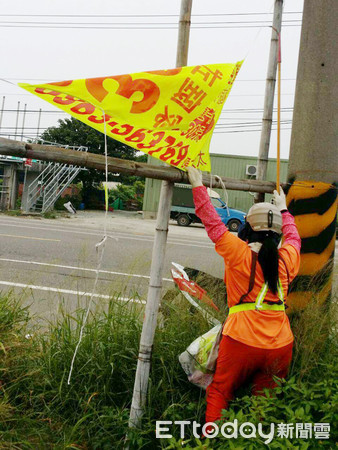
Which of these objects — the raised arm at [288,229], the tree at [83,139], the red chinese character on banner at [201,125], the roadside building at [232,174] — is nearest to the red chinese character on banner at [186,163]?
the red chinese character on banner at [201,125]

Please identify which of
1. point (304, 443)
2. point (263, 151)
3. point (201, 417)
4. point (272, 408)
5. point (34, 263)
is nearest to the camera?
point (304, 443)

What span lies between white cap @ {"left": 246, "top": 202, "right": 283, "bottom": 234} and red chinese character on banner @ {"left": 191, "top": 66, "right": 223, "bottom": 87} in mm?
740

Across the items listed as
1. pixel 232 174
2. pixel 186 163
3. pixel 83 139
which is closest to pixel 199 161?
pixel 186 163

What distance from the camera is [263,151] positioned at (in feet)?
13.7

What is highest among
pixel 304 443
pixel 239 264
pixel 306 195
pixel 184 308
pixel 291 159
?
pixel 291 159

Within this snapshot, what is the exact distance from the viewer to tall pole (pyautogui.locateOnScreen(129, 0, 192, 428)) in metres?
2.67

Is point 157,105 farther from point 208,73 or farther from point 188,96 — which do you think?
point 208,73

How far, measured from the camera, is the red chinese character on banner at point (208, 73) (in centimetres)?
271

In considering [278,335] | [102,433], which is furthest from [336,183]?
[102,433]

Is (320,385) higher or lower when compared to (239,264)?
lower

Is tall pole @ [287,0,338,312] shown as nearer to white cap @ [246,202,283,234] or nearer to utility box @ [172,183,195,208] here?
white cap @ [246,202,283,234]

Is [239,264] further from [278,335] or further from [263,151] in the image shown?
[263,151]

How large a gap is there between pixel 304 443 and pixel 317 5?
105 inches

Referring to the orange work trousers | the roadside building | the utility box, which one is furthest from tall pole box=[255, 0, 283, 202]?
the roadside building
